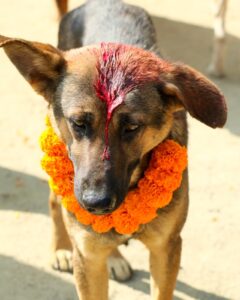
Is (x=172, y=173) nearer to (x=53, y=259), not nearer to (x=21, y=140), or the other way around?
(x=53, y=259)

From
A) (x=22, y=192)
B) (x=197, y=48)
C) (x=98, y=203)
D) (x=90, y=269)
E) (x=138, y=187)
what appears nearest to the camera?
(x=98, y=203)

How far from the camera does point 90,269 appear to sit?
3.95m

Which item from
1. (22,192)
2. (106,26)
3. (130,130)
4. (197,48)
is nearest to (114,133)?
(130,130)

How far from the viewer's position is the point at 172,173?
3.74 m

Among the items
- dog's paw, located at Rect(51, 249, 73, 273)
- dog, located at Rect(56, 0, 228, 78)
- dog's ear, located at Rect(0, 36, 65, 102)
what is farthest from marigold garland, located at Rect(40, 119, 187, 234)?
dog, located at Rect(56, 0, 228, 78)

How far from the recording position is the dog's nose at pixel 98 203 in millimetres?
3229

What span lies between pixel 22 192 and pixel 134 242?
102 cm

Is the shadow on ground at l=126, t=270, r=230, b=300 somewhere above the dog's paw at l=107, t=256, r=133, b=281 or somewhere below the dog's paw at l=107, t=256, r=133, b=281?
below

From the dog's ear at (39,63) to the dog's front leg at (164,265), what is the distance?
40.5 inches

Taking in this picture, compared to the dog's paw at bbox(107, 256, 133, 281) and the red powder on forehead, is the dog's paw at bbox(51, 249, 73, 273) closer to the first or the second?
the dog's paw at bbox(107, 256, 133, 281)

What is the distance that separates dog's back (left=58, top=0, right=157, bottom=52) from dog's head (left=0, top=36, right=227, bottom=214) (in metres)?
1.06

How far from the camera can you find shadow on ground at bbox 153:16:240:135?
23.2ft

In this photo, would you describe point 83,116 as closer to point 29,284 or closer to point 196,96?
point 196,96

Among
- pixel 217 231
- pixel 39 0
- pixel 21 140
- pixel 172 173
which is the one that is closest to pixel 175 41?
pixel 39 0
